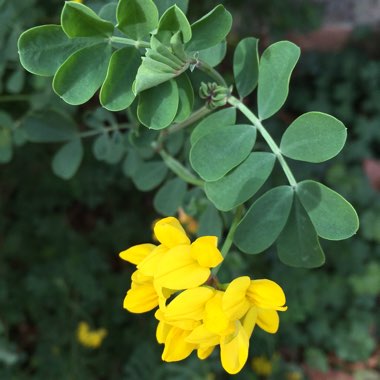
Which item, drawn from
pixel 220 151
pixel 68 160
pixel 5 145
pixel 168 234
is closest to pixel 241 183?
pixel 220 151

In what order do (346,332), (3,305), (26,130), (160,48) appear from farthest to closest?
(346,332), (3,305), (26,130), (160,48)

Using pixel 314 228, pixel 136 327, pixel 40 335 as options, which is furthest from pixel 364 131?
pixel 314 228

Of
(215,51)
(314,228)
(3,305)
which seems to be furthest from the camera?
(3,305)

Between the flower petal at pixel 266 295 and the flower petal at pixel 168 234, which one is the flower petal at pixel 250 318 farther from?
the flower petal at pixel 168 234

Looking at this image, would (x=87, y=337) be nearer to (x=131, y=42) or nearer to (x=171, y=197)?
(x=171, y=197)

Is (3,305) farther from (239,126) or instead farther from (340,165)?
(239,126)

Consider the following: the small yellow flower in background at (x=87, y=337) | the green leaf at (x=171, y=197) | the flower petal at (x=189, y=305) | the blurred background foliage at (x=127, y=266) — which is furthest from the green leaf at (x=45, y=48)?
the small yellow flower in background at (x=87, y=337)
